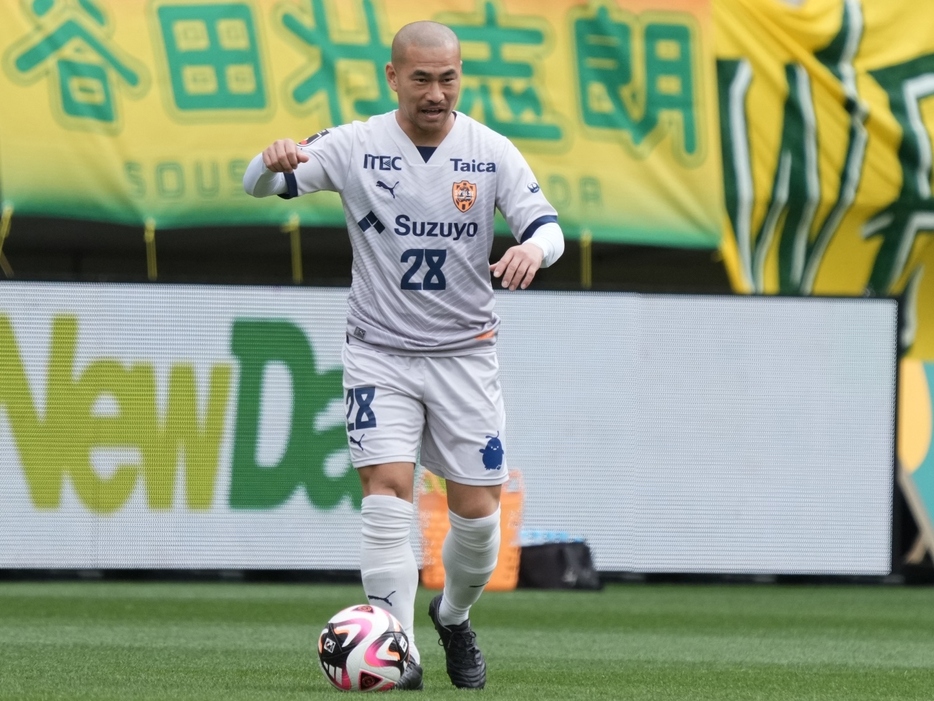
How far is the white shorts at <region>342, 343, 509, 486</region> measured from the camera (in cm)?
540

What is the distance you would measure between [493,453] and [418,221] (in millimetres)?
767

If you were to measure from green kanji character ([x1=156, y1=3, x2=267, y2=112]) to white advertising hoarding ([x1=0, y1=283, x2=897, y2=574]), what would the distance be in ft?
4.53

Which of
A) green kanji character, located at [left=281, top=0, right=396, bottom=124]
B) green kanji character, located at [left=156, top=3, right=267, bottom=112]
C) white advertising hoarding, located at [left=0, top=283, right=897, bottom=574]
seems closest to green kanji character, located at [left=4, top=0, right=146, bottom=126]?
green kanji character, located at [left=156, top=3, right=267, bottom=112]

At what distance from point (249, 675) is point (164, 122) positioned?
690 centimetres

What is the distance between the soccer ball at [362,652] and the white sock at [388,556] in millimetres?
160

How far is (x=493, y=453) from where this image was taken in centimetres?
554

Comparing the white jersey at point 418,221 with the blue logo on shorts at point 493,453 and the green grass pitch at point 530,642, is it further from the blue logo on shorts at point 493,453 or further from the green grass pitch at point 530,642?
the green grass pitch at point 530,642

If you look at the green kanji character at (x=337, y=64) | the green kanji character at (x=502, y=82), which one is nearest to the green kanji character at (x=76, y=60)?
the green kanji character at (x=337, y=64)

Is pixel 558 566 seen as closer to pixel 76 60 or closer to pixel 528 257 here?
pixel 76 60

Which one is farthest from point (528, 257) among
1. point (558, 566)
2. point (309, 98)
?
point (309, 98)

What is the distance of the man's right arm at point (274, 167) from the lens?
530 centimetres

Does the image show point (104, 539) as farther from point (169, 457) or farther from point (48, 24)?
point (48, 24)

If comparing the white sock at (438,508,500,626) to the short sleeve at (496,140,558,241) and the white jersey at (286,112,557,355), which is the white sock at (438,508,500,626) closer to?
the white jersey at (286,112,557,355)

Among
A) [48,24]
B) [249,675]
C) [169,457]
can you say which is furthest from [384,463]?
[48,24]
